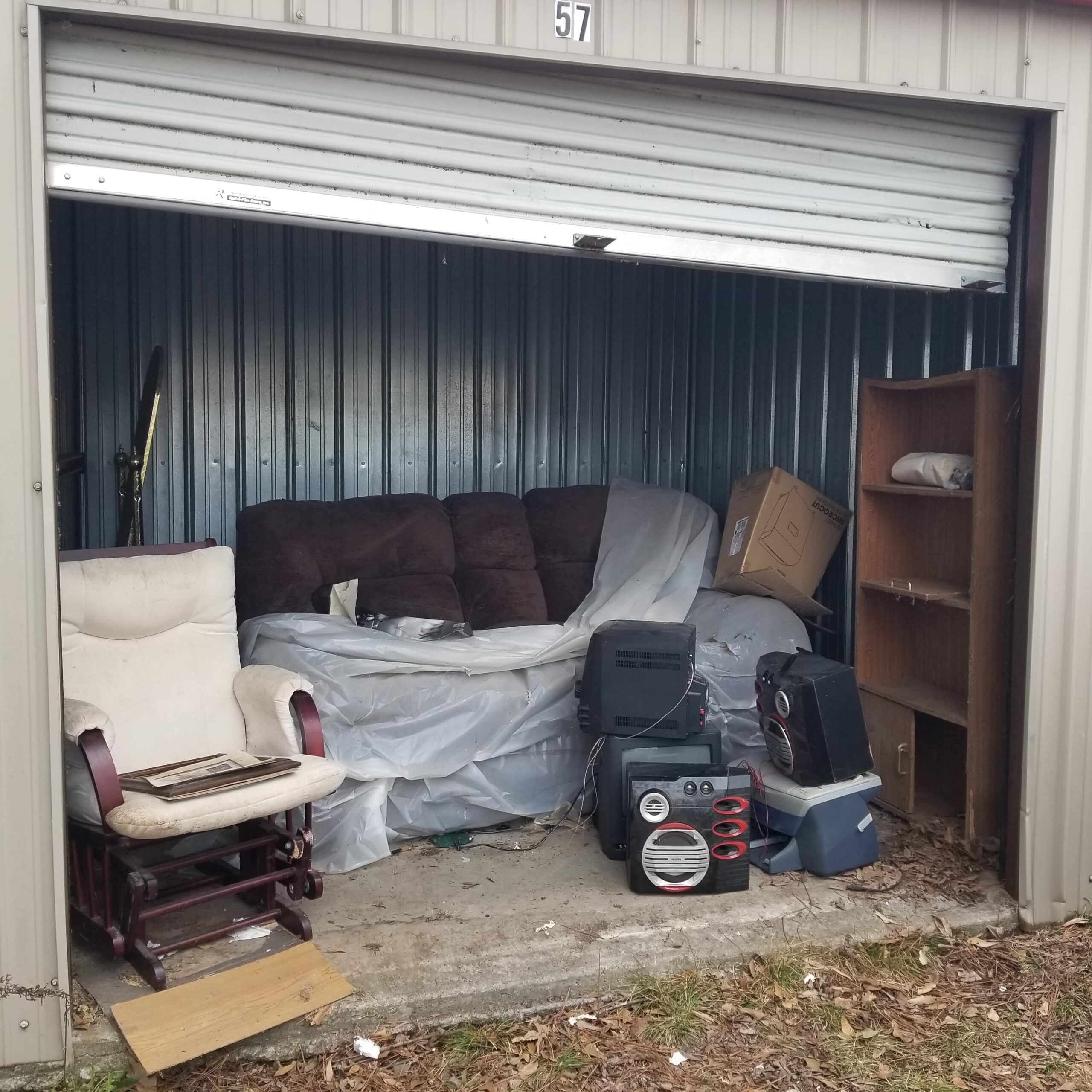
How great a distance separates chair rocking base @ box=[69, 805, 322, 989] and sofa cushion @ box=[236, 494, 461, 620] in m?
1.23

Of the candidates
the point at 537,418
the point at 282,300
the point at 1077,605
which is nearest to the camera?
the point at 1077,605

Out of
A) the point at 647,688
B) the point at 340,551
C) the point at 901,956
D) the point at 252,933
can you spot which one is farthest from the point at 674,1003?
the point at 340,551

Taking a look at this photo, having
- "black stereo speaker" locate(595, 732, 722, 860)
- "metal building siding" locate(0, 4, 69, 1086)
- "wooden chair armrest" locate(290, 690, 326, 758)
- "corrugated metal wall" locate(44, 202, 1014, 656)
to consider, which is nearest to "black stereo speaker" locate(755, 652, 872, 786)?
"black stereo speaker" locate(595, 732, 722, 860)

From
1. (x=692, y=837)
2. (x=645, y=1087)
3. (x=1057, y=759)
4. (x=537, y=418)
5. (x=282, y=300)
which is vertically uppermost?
(x=282, y=300)

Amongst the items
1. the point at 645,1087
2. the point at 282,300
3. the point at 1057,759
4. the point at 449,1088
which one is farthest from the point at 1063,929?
the point at 282,300

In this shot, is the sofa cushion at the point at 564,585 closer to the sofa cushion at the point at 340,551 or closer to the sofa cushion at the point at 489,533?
the sofa cushion at the point at 489,533

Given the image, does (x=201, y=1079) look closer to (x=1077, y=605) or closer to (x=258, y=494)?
(x=1077, y=605)

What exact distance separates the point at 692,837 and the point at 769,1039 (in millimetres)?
678

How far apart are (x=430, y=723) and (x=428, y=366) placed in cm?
232

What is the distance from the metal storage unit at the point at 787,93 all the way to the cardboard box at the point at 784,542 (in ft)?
4.34

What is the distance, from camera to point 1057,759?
306 centimetres

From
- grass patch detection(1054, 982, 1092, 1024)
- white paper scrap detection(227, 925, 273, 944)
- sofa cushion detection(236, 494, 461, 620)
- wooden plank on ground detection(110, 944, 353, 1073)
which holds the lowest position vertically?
grass patch detection(1054, 982, 1092, 1024)

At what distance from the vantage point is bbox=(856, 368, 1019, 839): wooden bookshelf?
3.39 meters

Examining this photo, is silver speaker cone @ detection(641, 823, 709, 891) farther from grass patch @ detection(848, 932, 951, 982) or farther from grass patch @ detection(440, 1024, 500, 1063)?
grass patch @ detection(440, 1024, 500, 1063)
